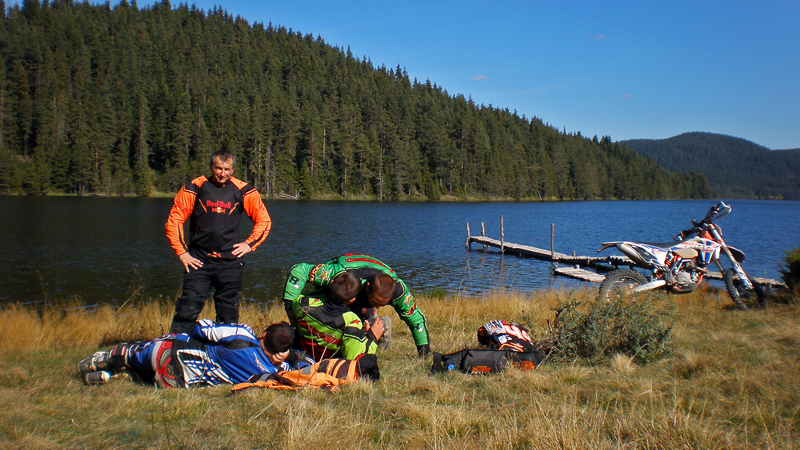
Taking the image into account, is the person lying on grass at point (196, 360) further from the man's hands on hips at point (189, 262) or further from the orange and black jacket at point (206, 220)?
the orange and black jacket at point (206, 220)

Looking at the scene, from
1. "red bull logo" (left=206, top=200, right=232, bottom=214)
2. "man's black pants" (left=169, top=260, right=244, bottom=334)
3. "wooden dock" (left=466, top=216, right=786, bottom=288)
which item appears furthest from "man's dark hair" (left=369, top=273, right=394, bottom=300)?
"wooden dock" (left=466, top=216, right=786, bottom=288)

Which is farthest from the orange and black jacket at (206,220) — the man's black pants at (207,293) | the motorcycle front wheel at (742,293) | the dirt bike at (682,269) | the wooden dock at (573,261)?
the wooden dock at (573,261)

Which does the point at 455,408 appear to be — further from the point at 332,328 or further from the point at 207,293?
the point at 207,293

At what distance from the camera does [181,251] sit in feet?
14.5

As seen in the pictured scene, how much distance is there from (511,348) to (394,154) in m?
81.6

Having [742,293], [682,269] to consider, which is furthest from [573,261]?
[682,269]

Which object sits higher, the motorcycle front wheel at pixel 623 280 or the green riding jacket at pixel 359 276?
the green riding jacket at pixel 359 276

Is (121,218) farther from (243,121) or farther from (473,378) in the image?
(243,121)

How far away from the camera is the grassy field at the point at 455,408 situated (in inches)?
103

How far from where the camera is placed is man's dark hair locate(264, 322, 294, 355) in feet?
12.8

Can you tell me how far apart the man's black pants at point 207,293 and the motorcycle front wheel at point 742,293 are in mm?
6988

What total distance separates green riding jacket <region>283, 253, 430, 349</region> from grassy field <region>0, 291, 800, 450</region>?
0.43 meters

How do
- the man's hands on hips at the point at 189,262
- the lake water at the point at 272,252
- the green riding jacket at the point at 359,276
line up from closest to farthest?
the green riding jacket at the point at 359,276, the man's hands on hips at the point at 189,262, the lake water at the point at 272,252

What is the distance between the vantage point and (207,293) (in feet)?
15.2
